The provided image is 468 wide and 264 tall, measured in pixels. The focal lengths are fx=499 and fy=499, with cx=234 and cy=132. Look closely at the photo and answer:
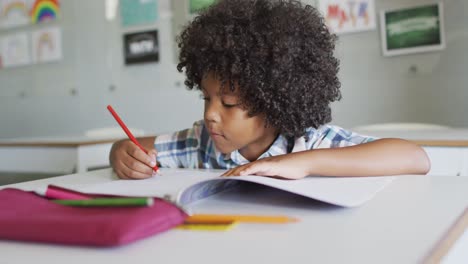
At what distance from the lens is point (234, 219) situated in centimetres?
49

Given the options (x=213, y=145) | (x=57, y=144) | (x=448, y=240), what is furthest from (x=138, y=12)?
(x=448, y=240)

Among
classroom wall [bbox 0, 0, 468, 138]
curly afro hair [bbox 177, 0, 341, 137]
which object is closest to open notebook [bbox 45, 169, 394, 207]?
curly afro hair [bbox 177, 0, 341, 137]

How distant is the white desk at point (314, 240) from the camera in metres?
0.38

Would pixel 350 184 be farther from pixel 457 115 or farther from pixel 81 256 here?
pixel 457 115

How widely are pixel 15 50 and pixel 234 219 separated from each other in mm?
3154

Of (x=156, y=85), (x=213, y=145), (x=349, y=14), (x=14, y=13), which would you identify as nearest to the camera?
(x=213, y=145)

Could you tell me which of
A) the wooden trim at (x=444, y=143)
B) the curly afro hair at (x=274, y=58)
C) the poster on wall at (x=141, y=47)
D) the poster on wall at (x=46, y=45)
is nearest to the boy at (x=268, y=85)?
the curly afro hair at (x=274, y=58)

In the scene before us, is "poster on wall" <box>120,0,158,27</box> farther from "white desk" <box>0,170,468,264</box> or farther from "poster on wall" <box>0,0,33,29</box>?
"white desk" <box>0,170,468,264</box>

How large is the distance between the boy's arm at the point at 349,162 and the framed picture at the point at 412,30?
1298mm

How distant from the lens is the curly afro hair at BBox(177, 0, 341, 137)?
839mm

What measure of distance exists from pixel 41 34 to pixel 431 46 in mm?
2316

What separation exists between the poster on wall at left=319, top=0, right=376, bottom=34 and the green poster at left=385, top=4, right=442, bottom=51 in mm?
79

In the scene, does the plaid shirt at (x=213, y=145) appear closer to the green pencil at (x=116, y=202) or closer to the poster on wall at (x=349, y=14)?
the green pencil at (x=116, y=202)

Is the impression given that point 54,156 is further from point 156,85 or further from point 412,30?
point 412,30
